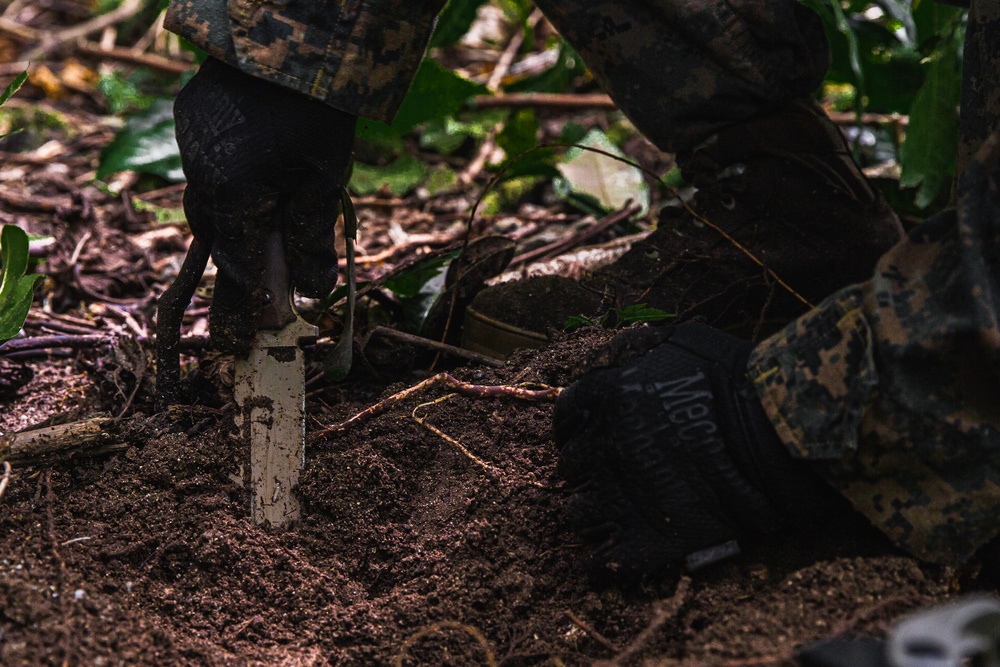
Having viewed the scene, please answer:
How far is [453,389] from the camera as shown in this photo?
176 centimetres

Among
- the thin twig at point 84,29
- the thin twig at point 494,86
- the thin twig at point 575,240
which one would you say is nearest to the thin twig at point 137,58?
the thin twig at point 84,29

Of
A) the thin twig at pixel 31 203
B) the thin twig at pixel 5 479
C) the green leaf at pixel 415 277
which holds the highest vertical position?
the green leaf at pixel 415 277

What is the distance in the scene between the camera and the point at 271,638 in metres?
1.40

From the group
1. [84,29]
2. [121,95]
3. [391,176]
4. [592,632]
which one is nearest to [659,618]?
[592,632]

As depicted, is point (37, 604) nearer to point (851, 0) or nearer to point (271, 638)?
point (271, 638)

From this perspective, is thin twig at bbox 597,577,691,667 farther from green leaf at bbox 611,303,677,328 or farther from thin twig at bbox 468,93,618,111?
thin twig at bbox 468,93,618,111

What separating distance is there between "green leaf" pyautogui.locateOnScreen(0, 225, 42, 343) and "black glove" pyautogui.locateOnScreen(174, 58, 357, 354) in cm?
50

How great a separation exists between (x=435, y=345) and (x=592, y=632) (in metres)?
0.80

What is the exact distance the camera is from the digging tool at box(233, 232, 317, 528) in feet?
5.26

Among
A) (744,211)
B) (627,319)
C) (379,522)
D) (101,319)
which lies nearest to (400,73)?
(627,319)

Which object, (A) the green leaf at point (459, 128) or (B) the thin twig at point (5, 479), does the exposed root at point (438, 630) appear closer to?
(B) the thin twig at point (5, 479)

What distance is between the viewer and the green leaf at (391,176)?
3.49 meters

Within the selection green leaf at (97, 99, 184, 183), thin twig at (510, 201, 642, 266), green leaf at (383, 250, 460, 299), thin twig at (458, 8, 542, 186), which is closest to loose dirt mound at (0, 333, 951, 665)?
green leaf at (383, 250, 460, 299)

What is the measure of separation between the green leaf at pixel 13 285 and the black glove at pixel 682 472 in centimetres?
121
